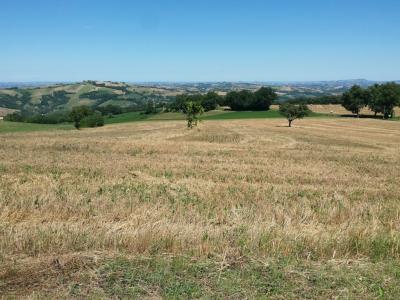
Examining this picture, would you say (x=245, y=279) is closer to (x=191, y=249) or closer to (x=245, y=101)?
(x=191, y=249)

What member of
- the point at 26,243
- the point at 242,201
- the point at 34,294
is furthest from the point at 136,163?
the point at 34,294

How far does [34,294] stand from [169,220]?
3534 mm

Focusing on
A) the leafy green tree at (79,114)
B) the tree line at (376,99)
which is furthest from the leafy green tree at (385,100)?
the leafy green tree at (79,114)

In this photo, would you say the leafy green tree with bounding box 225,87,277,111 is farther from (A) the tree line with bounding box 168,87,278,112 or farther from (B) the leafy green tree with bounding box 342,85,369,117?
(B) the leafy green tree with bounding box 342,85,369,117

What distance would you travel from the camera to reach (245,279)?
5316 millimetres

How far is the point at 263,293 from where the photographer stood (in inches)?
196

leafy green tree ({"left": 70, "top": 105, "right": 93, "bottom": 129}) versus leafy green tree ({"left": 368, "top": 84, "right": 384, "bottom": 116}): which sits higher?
leafy green tree ({"left": 368, "top": 84, "right": 384, "bottom": 116})

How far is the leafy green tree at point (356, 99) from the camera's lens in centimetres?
10469

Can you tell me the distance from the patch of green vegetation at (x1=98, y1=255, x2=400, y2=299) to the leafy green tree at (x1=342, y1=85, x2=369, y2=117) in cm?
10611

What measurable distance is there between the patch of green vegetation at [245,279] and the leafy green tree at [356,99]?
348 ft

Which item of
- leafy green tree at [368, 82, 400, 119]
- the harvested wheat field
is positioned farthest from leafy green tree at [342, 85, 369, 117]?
the harvested wheat field

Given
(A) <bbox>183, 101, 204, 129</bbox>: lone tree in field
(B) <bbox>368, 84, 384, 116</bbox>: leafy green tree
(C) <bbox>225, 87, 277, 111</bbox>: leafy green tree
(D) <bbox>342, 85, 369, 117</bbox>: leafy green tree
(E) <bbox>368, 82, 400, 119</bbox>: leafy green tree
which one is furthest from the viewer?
(C) <bbox>225, 87, 277, 111</bbox>: leafy green tree

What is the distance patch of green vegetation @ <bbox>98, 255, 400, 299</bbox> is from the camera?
4.98 metres

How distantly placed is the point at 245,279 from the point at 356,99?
10788 centimetres
